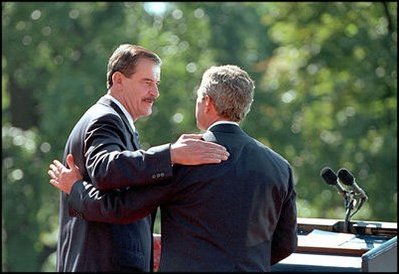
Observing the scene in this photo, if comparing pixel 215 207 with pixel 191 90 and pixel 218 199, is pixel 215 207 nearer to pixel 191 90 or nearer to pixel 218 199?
pixel 218 199

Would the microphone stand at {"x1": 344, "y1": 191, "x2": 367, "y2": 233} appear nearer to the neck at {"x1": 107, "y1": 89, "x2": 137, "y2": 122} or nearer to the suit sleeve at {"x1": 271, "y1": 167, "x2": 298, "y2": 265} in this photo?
the suit sleeve at {"x1": 271, "y1": 167, "x2": 298, "y2": 265}

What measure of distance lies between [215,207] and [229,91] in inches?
16.2

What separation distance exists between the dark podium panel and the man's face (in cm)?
83

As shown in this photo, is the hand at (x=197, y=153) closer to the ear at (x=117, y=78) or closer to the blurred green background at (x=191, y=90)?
the ear at (x=117, y=78)

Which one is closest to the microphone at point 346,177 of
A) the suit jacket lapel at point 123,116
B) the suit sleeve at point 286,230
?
the suit sleeve at point 286,230

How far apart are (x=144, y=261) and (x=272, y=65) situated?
16646 mm

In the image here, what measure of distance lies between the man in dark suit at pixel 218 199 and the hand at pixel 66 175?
0.03 m

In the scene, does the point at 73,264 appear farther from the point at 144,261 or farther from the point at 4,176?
the point at 4,176

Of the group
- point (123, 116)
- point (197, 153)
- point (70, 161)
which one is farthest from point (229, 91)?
point (70, 161)

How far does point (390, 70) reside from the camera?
16.7 metres

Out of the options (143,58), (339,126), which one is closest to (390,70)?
(339,126)

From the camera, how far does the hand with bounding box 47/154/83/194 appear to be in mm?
3785

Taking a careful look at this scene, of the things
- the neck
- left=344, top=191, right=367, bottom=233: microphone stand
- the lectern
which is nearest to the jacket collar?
the neck

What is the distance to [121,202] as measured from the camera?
11.8ft
